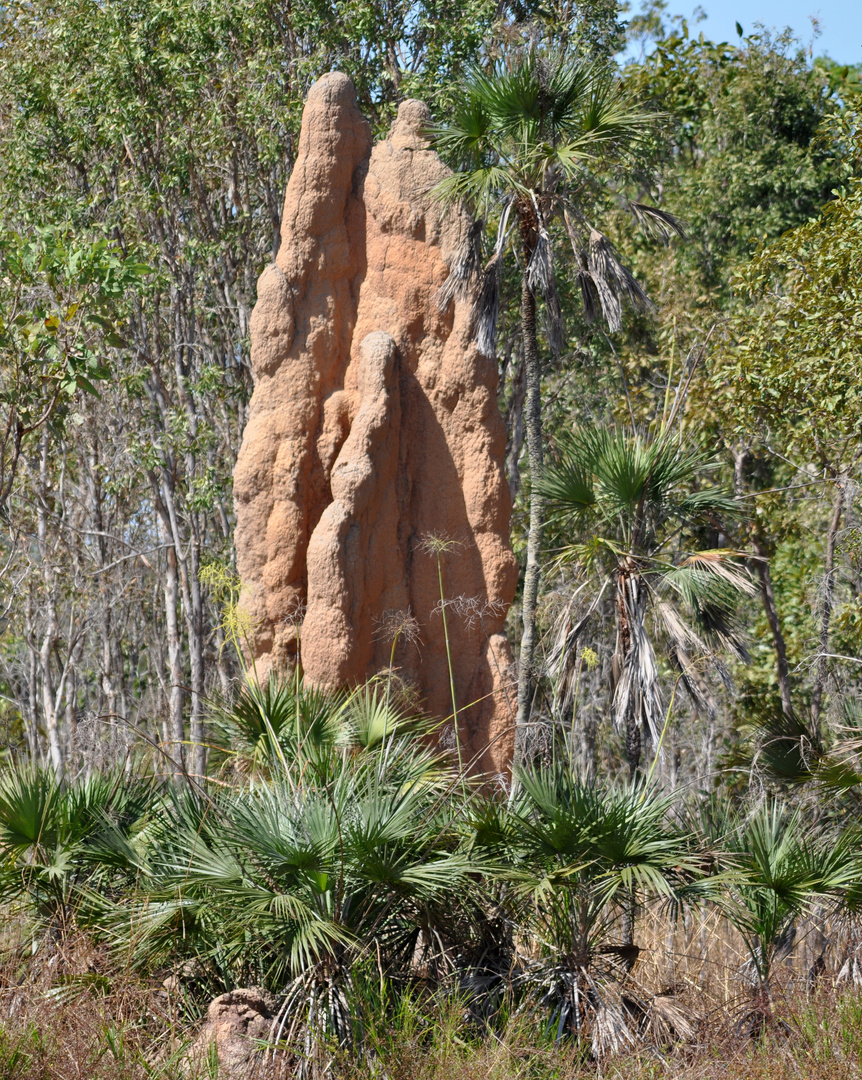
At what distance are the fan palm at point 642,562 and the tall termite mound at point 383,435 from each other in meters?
0.78

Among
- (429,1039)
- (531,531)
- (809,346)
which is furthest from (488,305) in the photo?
(429,1039)

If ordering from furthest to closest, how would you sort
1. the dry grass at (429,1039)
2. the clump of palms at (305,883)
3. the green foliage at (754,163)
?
1. the green foliage at (754,163)
2. the clump of palms at (305,883)
3. the dry grass at (429,1039)

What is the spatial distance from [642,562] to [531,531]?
993 mm

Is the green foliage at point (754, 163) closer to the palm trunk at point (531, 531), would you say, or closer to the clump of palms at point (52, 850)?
the palm trunk at point (531, 531)

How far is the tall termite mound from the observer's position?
930 centimetres

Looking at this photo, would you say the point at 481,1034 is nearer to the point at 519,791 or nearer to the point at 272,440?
the point at 519,791

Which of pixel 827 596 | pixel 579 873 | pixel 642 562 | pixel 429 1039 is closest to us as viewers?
pixel 429 1039

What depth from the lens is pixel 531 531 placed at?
30.9 feet

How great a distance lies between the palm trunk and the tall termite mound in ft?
0.82

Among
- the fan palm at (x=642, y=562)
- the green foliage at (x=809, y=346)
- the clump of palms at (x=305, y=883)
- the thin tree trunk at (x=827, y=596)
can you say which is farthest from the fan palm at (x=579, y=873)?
the green foliage at (x=809, y=346)

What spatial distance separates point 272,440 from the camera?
942cm

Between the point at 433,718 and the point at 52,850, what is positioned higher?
the point at 433,718

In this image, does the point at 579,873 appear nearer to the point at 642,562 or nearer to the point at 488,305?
the point at 642,562

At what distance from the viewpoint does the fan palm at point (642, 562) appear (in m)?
8.41
